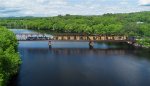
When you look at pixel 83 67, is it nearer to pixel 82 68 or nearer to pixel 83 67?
pixel 83 67

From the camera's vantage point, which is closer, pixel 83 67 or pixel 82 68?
pixel 82 68

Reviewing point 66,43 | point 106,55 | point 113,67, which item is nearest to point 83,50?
point 106,55

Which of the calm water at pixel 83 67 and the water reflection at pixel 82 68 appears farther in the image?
the calm water at pixel 83 67

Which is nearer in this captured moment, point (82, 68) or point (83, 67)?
point (82, 68)

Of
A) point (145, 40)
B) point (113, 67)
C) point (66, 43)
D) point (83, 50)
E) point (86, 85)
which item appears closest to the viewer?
point (86, 85)

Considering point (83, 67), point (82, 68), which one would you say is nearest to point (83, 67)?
point (83, 67)

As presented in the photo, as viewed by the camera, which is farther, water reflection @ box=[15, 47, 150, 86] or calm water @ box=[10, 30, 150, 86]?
calm water @ box=[10, 30, 150, 86]

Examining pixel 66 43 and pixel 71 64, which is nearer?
pixel 71 64

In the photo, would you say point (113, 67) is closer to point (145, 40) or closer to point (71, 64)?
point (71, 64)
